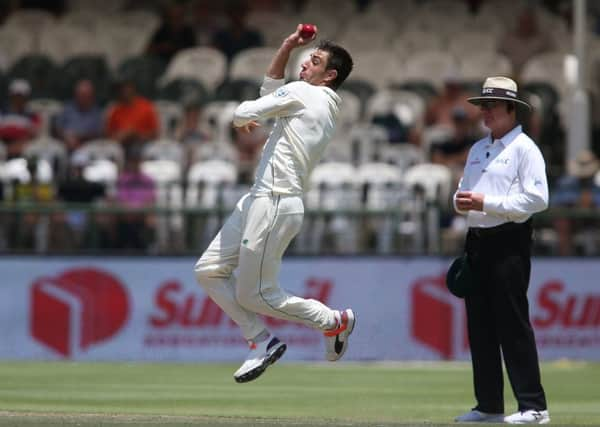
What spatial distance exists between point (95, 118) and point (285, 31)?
4.42 m

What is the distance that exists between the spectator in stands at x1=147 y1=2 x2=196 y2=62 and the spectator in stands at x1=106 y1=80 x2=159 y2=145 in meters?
2.88

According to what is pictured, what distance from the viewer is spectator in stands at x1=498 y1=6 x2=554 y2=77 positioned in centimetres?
2258

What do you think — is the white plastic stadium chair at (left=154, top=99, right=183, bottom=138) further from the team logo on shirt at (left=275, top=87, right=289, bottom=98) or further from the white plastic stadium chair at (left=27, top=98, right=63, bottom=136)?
the team logo on shirt at (left=275, top=87, right=289, bottom=98)

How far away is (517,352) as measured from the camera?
9.30 metres

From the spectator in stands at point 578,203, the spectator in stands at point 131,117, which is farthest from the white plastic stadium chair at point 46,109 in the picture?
the spectator in stands at point 578,203

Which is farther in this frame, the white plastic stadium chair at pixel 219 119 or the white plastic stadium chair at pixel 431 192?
the white plastic stadium chair at pixel 219 119

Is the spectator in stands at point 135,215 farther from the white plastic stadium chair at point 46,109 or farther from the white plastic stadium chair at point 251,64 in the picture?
the white plastic stadium chair at point 251,64

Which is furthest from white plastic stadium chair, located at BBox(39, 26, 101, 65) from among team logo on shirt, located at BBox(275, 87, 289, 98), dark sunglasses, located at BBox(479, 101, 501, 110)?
dark sunglasses, located at BBox(479, 101, 501, 110)

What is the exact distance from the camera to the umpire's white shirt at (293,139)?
9703 millimetres

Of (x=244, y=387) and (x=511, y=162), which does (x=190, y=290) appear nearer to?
(x=244, y=387)

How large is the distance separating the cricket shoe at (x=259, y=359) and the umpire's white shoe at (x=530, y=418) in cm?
158

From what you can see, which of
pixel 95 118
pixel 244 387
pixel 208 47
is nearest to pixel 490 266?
pixel 244 387

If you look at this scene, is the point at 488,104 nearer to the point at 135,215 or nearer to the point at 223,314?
the point at 135,215

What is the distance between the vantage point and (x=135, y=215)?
16172mm
